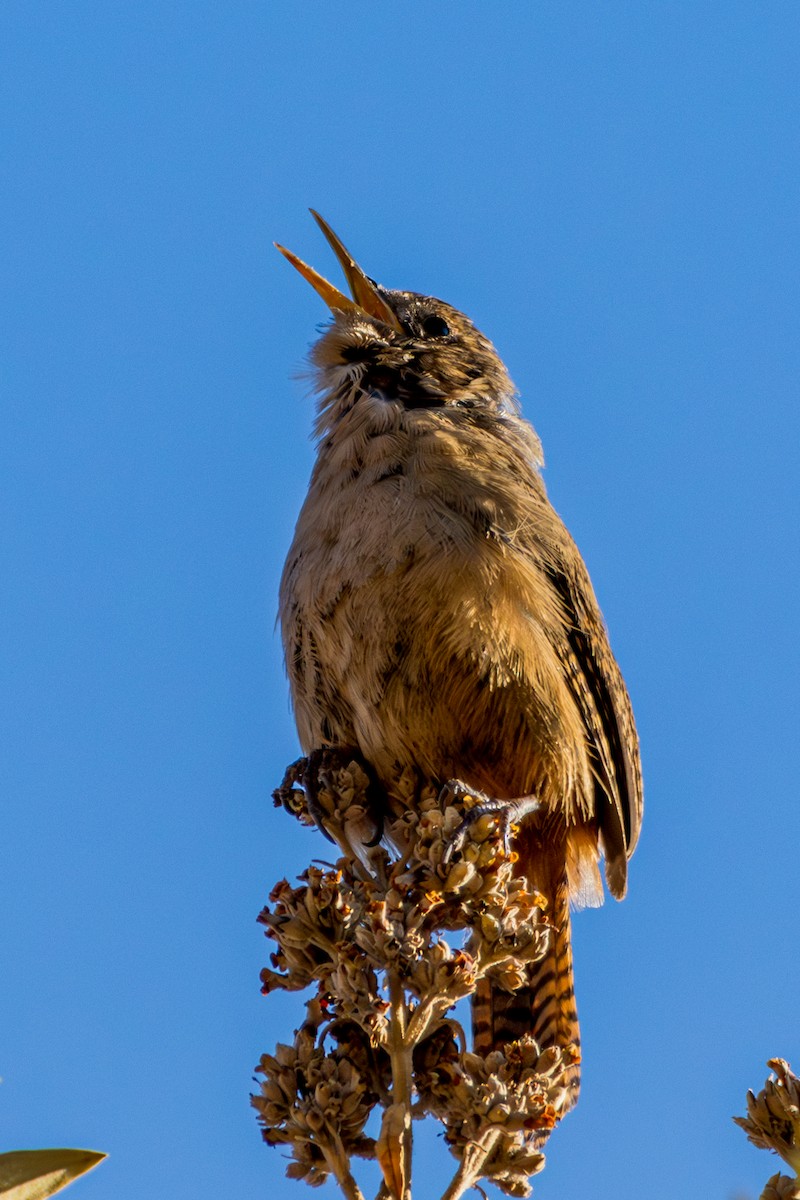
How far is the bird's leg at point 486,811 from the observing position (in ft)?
12.4

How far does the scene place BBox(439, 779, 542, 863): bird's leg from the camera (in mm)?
3779

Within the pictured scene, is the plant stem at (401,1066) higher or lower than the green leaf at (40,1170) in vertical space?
higher

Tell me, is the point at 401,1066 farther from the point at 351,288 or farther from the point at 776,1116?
the point at 351,288

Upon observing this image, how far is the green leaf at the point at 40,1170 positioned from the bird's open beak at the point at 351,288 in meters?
4.54

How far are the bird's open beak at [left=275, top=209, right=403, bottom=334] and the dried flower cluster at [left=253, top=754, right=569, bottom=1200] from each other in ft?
9.30

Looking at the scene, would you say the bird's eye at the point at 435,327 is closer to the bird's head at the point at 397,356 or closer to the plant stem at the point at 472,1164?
the bird's head at the point at 397,356

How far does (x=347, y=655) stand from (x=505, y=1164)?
1808mm

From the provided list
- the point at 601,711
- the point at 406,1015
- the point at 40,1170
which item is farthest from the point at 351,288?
→ the point at 40,1170

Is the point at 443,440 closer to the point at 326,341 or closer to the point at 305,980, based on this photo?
the point at 326,341

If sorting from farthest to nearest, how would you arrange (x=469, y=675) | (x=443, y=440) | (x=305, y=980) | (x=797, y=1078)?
(x=443, y=440) < (x=469, y=675) < (x=305, y=980) < (x=797, y=1078)

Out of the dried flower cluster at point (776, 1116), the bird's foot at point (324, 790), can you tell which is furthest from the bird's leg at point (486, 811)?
the dried flower cluster at point (776, 1116)

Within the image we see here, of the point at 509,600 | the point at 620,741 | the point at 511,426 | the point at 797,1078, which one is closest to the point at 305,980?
the point at 797,1078

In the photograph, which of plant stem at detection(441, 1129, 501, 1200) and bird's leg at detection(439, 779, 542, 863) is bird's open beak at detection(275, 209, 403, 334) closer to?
bird's leg at detection(439, 779, 542, 863)

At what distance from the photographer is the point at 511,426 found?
5.68 m
